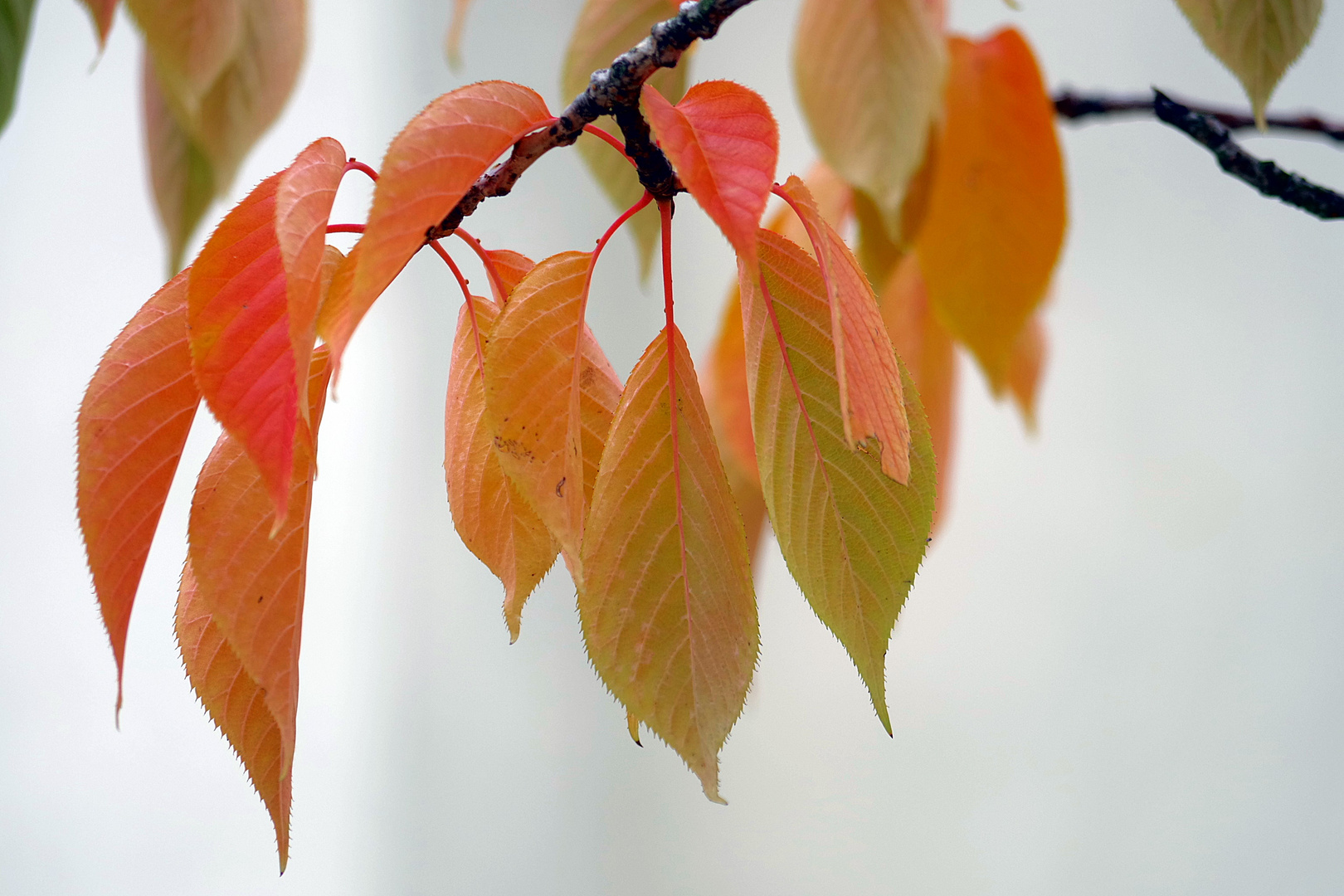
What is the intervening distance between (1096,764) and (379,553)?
2.20 feet

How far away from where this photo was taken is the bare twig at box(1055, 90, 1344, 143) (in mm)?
219

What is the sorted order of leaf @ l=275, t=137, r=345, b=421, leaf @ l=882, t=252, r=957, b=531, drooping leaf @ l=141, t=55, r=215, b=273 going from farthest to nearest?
leaf @ l=882, t=252, r=957, b=531 < drooping leaf @ l=141, t=55, r=215, b=273 < leaf @ l=275, t=137, r=345, b=421

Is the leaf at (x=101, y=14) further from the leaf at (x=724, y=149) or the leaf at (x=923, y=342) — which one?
the leaf at (x=923, y=342)

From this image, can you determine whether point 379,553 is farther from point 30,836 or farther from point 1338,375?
point 1338,375

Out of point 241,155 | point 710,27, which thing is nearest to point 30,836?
point 241,155

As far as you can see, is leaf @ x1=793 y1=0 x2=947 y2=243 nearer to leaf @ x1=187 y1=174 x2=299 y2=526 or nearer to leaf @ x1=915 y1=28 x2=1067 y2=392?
leaf @ x1=915 y1=28 x2=1067 y2=392

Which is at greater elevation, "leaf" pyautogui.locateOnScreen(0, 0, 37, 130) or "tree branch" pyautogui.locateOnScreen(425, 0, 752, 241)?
"leaf" pyautogui.locateOnScreen(0, 0, 37, 130)

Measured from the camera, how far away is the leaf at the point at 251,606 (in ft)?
0.38

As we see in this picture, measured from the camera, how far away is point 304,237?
106 millimetres

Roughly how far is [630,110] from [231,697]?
109 millimetres

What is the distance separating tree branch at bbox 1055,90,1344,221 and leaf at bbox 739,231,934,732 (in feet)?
0.42

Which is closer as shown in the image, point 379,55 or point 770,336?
point 770,336

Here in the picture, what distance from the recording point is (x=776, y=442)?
13cm

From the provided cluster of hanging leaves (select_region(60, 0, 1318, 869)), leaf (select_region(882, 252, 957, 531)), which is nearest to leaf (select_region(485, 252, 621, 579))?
cluster of hanging leaves (select_region(60, 0, 1318, 869))
